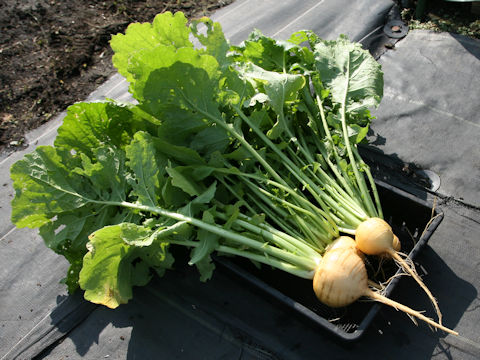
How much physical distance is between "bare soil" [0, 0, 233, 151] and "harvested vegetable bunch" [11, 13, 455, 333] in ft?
3.53

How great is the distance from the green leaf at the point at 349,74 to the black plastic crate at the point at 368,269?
0.41 m

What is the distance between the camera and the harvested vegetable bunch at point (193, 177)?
1.53 metres

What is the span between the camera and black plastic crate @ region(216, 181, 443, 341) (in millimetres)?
1545

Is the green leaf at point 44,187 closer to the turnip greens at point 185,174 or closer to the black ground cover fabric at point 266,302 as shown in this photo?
the turnip greens at point 185,174

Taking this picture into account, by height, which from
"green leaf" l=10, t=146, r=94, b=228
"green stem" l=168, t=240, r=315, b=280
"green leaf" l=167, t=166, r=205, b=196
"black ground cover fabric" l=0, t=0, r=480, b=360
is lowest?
"black ground cover fabric" l=0, t=0, r=480, b=360

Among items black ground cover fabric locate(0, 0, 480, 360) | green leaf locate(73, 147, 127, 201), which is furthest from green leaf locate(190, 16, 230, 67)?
black ground cover fabric locate(0, 0, 480, 360)

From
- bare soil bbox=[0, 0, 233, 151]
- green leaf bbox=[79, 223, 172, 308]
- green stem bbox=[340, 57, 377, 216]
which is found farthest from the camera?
bare soil bbox=[0, 0, 233, 151]

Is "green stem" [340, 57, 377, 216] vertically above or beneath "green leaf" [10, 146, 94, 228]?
beneath

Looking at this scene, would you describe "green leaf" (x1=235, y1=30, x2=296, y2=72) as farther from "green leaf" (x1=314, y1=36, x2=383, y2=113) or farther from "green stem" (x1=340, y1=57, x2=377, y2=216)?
"green stem" (x1=340, y1=57, x2=377, y2=216)

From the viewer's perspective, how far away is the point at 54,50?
3.21 m

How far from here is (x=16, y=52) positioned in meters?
3.20

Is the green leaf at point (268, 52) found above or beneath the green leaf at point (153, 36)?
beneath

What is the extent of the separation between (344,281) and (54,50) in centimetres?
277

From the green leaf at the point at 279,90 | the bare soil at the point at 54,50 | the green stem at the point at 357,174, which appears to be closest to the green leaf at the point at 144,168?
the green leaf at the point at 279,90
